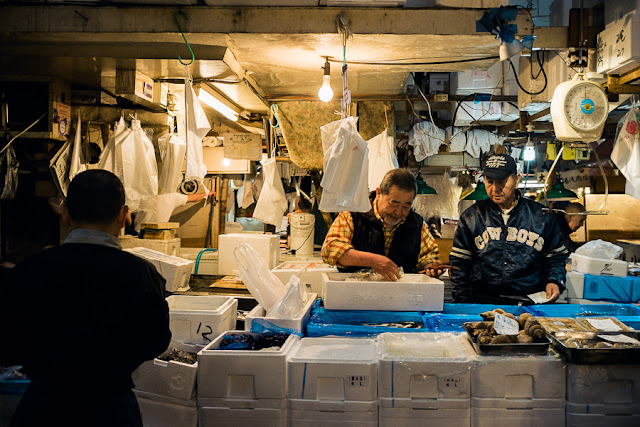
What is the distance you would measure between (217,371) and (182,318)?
614 mm

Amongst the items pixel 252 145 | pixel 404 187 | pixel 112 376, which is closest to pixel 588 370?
pixel 404 187

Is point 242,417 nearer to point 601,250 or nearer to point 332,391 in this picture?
point 332,391

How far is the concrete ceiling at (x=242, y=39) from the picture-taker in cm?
352

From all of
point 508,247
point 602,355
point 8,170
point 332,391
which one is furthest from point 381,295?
point 8,170

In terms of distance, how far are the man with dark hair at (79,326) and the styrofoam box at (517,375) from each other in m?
1.58

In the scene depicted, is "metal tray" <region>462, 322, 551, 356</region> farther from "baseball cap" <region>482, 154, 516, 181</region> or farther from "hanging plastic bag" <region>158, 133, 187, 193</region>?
"hanging plastic bag" <region>158, 133, 187, 193</region>

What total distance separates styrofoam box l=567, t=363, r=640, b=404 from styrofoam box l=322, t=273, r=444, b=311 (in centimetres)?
96

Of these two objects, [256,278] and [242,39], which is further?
[242,39]

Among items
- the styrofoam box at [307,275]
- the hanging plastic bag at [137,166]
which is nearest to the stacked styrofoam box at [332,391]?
the styrofoam box at [307,275]

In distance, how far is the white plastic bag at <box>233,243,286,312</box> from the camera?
303 centimetres

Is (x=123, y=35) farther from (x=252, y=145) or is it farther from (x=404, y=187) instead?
(x=252, y=145)

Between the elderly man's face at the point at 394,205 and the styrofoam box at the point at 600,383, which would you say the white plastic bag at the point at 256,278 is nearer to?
the elderly man's face at the point at 394,205

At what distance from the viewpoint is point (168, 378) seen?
239 centimetres

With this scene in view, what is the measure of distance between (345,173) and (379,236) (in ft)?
2.56
